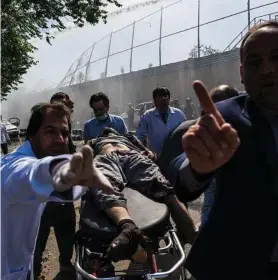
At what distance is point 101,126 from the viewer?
6.22 meters

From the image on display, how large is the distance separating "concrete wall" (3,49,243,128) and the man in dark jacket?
18.3m

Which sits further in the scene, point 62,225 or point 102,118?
point 102,118

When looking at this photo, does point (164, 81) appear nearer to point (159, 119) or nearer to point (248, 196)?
point (159, 119)

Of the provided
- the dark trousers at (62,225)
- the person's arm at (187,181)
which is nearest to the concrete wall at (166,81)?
the dark trousers at (62,225)

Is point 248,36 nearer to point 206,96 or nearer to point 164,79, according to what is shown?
point 206,96

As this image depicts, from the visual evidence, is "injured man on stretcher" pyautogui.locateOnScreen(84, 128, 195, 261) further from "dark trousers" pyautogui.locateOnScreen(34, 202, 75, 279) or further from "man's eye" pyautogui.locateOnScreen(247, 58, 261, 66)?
"man's eye" pyautogui.locateOnScreen(247, 58, 261, 66)

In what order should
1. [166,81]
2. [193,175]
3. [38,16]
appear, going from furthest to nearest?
[166,81] < [38,16] < [193,175]

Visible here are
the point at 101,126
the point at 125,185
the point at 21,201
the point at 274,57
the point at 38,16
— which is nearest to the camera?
the point at 274,57

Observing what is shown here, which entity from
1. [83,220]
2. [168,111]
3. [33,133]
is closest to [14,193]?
[33,133]

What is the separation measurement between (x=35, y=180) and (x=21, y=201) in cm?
22

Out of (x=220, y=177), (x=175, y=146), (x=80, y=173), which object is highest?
(x=80, y=173)

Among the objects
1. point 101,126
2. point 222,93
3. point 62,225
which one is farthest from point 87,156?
point 101,126

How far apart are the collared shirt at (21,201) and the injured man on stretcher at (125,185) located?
75cm

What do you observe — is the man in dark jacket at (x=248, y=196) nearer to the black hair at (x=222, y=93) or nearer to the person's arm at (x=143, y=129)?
the black hair at (x=222, y=93)
